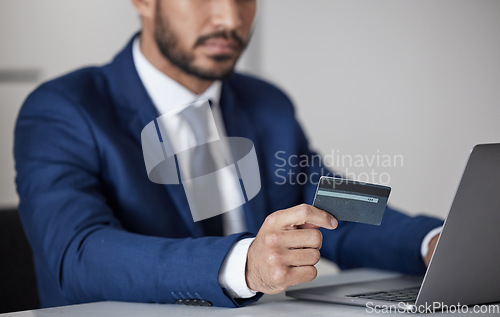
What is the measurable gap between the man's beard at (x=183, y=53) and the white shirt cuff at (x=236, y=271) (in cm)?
60

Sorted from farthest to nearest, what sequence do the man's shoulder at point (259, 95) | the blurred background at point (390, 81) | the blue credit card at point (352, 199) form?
1. the blurred background at point (390, 81)
2. the man's shoulder at point (259, 95)
3. the blue credit card at point (352, 199)

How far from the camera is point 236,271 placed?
0.77 meters

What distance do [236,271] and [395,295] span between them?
0.20 meters

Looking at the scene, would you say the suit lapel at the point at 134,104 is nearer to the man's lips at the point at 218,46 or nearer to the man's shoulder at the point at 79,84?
the man's shoulder at the point at 79,84

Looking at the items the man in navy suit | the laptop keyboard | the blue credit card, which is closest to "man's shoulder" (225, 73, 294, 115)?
the man in navy suit

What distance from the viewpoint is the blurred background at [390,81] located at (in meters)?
2.58

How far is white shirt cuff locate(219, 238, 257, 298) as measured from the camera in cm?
76

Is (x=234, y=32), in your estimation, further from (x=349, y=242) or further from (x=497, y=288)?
(x=497, y=288)

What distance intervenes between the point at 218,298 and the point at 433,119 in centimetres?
204

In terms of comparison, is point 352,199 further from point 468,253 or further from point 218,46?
point 218,46

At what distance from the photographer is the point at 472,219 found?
2.26ft

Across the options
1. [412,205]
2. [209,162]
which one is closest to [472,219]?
[209,162]

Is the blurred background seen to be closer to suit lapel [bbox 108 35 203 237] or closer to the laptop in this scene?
suit lapel [bbox 108 35 203 237]

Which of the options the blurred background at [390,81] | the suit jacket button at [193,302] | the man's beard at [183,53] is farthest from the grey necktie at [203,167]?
the blurred background at [390,81]
